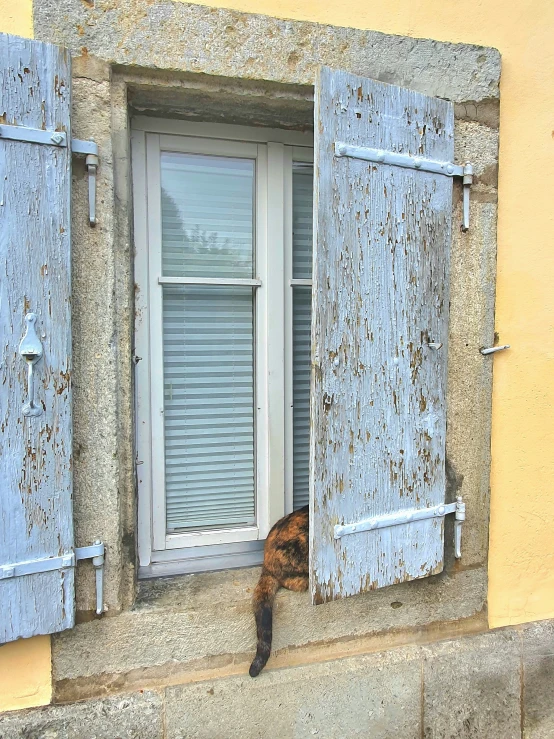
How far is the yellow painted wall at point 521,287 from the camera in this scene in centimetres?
202

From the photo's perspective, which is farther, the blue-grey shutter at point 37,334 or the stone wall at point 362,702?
the stone wall at point 362,702

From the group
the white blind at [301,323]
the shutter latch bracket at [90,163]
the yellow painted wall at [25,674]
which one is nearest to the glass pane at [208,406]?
the white blind at [301,323]

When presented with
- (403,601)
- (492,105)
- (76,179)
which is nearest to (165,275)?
(76,179)

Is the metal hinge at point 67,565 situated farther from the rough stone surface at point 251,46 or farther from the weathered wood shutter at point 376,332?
the rough stone surface at point 251,46

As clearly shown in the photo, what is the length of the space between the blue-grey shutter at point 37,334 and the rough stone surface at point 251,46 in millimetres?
188

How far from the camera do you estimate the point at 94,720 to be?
1.75 meters

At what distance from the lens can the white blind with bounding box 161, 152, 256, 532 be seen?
6.64 feet

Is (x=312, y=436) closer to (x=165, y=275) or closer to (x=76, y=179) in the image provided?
(x=165, y=275)

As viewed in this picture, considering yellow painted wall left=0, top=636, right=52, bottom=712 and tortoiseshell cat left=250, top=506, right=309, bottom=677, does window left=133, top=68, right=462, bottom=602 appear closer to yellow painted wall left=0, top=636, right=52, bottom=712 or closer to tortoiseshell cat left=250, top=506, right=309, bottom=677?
tortoiseshell cat left=250, top=506, right=309, bottom=677

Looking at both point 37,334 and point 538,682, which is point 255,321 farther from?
point 538,682

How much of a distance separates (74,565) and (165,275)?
44.9 inches

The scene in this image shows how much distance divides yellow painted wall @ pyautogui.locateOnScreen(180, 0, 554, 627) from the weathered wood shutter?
14.6 inches

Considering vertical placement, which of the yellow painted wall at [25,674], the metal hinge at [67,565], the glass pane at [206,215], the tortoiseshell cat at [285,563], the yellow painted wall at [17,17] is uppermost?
the yellow painted wall at [17,17]

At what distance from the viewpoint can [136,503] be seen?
1925 millimetres
